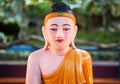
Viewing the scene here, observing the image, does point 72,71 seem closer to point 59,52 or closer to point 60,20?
point 59,52

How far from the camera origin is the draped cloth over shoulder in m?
1.00

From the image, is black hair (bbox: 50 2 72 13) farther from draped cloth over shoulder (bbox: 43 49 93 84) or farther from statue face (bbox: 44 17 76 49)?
draped cloth over shoulder (bbox: 43 49 93 84)

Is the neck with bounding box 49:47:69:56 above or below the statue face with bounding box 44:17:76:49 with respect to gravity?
below

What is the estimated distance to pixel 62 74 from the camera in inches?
39.4

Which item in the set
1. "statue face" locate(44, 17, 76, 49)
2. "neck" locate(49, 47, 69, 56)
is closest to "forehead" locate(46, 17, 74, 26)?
"statue face" locate(44, 17, 76, 49)

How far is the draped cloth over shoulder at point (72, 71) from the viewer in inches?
39.4

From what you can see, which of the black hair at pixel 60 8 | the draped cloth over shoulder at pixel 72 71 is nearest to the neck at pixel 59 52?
the draped cloth over shoulder at pixel 72 71

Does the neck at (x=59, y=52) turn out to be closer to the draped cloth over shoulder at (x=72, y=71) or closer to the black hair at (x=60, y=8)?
the draped cloth over shoulder at (x=72, y=71)

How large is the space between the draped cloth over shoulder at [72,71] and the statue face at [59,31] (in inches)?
2.4

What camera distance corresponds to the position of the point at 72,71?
1009mm

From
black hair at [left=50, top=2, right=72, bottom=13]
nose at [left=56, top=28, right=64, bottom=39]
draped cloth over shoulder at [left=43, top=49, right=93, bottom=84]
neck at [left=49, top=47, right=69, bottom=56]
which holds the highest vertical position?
black hair at [left=50, top=2, right=72, bottom=13]

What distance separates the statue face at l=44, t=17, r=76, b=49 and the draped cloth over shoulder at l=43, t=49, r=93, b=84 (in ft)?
0.20

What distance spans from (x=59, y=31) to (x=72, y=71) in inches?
6.5

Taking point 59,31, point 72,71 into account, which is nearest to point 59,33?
point 59,31
